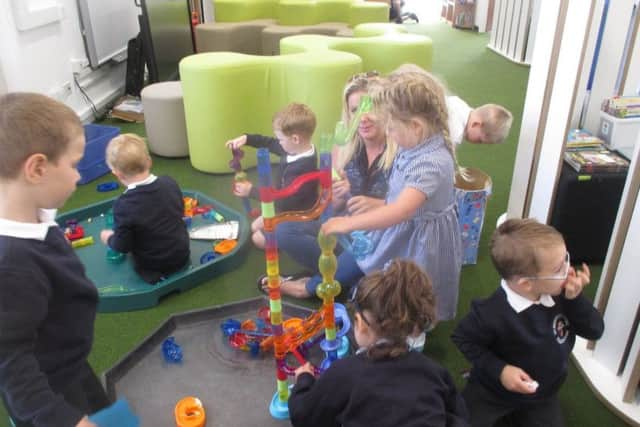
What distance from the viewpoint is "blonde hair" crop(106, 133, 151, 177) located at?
2021 mm

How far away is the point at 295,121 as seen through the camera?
6.89 ft

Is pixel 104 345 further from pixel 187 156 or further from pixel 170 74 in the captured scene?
pixel 170 74

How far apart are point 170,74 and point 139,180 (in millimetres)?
2916

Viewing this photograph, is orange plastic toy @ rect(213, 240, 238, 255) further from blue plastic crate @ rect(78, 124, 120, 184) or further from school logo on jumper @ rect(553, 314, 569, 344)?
school logo on jumper @ rect(553, 314, 569, 344)

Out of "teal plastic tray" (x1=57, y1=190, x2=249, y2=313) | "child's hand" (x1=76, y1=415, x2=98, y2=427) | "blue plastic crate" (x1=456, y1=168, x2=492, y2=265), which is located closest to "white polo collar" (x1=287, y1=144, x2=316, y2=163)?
"teal plastic tray" (x1=57, y1=190, x2=249, y2=313)

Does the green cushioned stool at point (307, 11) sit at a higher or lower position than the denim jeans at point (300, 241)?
higher

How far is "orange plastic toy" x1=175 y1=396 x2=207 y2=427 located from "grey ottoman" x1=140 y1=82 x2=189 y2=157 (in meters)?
2.28

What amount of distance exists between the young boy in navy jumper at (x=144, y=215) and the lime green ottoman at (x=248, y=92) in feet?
3.46

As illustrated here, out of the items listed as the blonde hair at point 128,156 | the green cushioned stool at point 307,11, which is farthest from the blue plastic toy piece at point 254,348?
the green cushioned stool at point 307,11

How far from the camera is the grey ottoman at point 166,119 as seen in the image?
3.52m

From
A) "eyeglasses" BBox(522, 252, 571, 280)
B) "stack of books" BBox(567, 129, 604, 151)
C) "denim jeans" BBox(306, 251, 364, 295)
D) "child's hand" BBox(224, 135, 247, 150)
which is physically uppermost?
"child's hand" BBox(224, 135, 247, 150)

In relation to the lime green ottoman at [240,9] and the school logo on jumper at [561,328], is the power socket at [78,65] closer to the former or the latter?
the lime green ottoman at [240,9]

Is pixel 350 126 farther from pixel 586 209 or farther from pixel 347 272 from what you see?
pixel 586 209

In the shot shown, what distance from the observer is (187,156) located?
3727 millimetres
